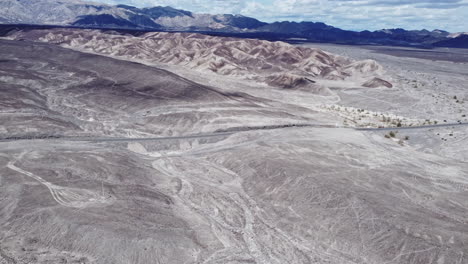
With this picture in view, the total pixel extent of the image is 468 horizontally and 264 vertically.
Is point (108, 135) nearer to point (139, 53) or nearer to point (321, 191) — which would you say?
point (321, 191)

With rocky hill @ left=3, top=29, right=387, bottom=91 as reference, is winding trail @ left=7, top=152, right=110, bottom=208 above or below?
below

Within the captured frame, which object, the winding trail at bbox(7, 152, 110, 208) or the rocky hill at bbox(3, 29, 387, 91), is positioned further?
the rocky hill at bbox(3, 29, 387, 91)

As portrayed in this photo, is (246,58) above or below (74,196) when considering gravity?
above

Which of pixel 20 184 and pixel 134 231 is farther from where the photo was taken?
pixel 20 184

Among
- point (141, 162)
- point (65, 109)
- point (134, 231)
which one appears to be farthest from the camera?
point (65, 109)

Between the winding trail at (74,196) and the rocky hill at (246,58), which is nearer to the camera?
the winding trail at (74,196)

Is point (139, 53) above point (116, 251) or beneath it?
above

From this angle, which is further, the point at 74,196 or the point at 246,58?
the point at 246,58

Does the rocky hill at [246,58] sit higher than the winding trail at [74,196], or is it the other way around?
the rocky hill at [246,58]

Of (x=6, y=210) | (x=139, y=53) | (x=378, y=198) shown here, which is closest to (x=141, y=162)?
(x=6, y=210)

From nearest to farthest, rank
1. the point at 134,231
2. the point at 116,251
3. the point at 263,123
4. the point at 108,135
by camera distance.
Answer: the point at 116,251 → the point at 134,231 → the point at 108,135 → the point at 263,123
